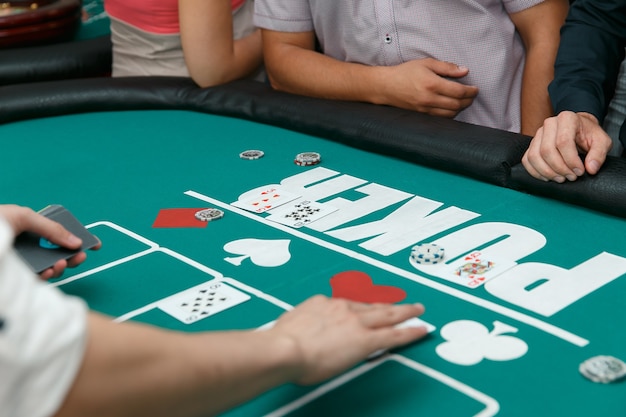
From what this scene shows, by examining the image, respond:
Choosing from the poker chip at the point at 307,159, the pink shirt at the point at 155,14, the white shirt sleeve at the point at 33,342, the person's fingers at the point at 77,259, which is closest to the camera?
the white shirt sleeve at the point at 33,342

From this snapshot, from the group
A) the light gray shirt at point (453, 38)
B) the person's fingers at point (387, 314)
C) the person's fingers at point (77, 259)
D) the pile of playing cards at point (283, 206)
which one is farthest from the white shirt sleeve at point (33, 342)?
the light gray shirt at point (453, 38)

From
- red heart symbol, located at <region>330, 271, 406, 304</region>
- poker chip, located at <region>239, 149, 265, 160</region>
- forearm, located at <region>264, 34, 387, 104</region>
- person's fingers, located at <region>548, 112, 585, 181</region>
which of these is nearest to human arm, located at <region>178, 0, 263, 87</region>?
forearm, located at <region>264, 34, 387, 104</region>

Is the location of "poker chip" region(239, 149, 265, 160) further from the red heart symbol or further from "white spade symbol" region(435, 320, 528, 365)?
"white spade symbol" region(435, 320, 528, 365)

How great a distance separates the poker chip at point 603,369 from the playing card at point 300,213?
0.64 m

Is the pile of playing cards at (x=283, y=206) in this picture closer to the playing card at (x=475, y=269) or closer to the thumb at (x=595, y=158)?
the playing card at (x=475, y=269)

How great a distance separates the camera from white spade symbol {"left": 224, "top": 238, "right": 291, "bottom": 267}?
1412 millimetres

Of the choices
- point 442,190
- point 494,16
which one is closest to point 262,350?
point 442,190

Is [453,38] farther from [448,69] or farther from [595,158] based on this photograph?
[595,158]

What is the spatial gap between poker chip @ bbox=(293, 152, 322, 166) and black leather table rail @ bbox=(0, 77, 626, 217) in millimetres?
120

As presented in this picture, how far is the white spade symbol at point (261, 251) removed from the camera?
4.63ft

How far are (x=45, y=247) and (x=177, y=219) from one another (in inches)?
12.3

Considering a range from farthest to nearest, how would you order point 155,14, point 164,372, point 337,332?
1. point 155,14
2. point 337,332
3. point 164,372

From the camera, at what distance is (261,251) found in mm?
1446

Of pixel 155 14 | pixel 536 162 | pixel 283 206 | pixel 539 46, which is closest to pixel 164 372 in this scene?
pixel 283 206
